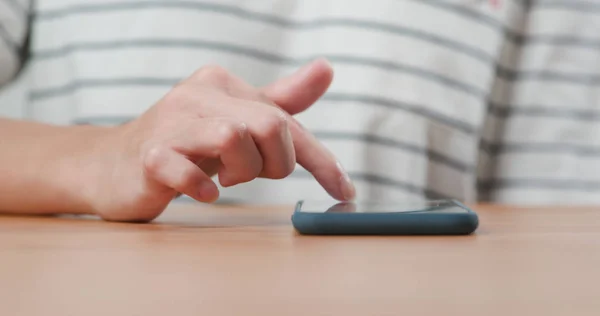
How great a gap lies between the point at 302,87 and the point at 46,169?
0.81 feet

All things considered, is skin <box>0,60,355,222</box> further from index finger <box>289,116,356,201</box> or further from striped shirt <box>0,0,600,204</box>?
striped shirt <box>0,0,600,204</box>

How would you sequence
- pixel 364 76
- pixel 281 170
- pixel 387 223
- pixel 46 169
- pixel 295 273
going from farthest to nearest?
pixel 364 76 < pixel 46 169 < pixel 281 170 < pixel 387 223 < pixel 295 273

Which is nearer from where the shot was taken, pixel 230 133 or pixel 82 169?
pixel 230 133

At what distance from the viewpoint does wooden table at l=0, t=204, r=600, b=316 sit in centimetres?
19

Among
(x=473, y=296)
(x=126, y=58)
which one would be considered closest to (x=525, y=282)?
(x=473, y=296)

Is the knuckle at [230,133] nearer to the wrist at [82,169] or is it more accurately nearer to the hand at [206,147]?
the hand at [206,147]

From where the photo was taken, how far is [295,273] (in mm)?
246

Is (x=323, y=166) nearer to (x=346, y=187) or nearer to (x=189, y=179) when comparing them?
(x=346, y=187)

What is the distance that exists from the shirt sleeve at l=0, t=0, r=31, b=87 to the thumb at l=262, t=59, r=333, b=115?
1.94 ft

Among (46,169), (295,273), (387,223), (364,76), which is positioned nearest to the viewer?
(295,273)

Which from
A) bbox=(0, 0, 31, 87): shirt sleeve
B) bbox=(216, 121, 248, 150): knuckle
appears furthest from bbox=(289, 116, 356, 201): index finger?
bbox=(0, 0, 31, 87): shirt sleeve

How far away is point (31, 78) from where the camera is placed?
3.63 feet

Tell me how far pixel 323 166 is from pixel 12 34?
0.71m

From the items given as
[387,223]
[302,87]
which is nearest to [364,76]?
[302,87]
